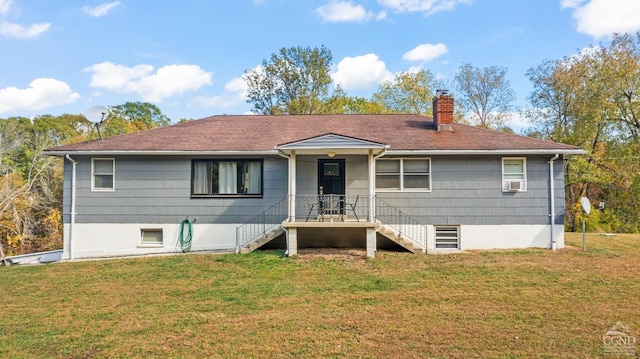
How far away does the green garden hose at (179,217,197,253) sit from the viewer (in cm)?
1115

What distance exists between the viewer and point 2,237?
20.7 metres

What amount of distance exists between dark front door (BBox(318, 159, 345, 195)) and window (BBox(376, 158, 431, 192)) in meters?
1.13

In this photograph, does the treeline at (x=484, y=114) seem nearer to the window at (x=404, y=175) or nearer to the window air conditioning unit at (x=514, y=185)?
the window air conditioning unit at (x=514, y=185)

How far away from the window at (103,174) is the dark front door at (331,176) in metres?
6.42

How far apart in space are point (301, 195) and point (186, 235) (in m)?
3.72

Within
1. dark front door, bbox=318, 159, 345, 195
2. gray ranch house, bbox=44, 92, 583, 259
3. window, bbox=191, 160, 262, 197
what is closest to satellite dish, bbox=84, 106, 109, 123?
gray ranch house, bbox=44, 92, 583, 259

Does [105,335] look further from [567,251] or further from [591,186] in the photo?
[591,186]

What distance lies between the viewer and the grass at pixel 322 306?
4621 mm

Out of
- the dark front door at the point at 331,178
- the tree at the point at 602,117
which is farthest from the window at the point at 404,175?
the tree at the point at 602,117

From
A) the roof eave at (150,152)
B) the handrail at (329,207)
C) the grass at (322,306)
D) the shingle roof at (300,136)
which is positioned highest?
the shingle roof at (300,136)

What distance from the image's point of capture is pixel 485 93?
28.9 m

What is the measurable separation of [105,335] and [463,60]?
30062 mm

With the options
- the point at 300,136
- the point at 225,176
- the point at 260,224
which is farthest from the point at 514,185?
the point at 225,176

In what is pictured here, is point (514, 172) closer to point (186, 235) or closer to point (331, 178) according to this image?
point (331, 178)
